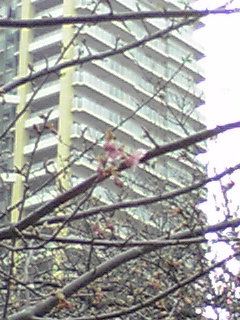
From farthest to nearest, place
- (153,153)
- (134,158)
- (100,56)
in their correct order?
1. (100,56)
2. (153,153)
3. (134,158)

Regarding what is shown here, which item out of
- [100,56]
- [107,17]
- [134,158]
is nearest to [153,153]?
[134,158]

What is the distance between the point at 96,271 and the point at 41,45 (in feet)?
131

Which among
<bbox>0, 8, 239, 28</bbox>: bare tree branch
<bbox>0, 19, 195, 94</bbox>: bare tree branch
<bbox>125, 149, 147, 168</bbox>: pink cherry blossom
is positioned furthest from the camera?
<bbox>0, 19, 195, 94</bbox>: bare tree branch

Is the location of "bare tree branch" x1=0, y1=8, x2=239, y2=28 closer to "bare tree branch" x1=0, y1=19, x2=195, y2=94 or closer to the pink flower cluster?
the pink flower cluster

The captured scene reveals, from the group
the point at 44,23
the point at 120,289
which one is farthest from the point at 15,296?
the point at 44,23

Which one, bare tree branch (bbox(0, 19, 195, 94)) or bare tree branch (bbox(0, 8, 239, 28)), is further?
bare tree branch (bbox(0, 19, 195, 94))

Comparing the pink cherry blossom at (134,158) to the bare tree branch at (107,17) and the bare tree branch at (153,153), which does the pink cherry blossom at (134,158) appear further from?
the bare tree branch at (107,17)

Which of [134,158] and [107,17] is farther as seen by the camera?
[107,17]

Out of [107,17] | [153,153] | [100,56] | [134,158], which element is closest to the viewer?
[134,158]

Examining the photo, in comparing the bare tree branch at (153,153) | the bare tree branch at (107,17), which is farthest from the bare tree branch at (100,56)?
the bare tree branch at (153,153)

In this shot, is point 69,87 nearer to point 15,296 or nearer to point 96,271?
point 15,296

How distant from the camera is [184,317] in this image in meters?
8.12

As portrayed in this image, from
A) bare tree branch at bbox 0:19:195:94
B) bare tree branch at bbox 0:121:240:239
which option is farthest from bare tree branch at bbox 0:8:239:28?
bare tree branch at bbox 0:19:195:94

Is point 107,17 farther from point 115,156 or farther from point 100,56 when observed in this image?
point 100,56
